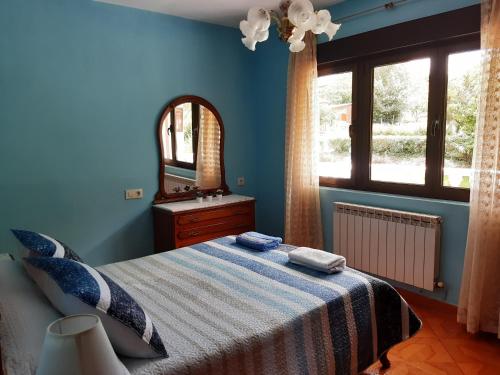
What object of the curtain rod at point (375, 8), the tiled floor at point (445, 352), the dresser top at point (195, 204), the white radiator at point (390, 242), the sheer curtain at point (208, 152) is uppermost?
the curtain rod at point (375, 8)

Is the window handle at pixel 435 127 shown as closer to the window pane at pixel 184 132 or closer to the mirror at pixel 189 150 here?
the mirror at pixel 189 150

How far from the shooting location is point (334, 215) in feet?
11.3

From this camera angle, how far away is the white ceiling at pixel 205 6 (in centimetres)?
322

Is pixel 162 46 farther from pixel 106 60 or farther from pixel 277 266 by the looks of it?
pixel 277 266

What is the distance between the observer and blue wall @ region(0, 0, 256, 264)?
284 cm

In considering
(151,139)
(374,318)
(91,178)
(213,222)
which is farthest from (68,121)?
(374,318)

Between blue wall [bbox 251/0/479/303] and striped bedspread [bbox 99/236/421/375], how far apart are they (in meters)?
1.02

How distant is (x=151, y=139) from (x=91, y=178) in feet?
2.21

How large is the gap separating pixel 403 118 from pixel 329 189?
3.10 feet

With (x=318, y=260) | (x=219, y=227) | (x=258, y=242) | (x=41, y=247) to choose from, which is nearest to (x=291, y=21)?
(x=318, y=260)

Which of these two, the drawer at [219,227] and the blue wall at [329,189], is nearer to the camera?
the blue wall at [329,189]

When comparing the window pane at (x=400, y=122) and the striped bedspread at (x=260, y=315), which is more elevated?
the window pane at (x=400, y=122)

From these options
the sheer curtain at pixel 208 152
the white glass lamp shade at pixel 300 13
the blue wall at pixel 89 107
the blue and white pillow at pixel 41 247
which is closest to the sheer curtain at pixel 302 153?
the sheer curtain at pixel 208 152

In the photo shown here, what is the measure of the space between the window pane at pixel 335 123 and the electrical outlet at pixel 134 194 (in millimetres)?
1823
